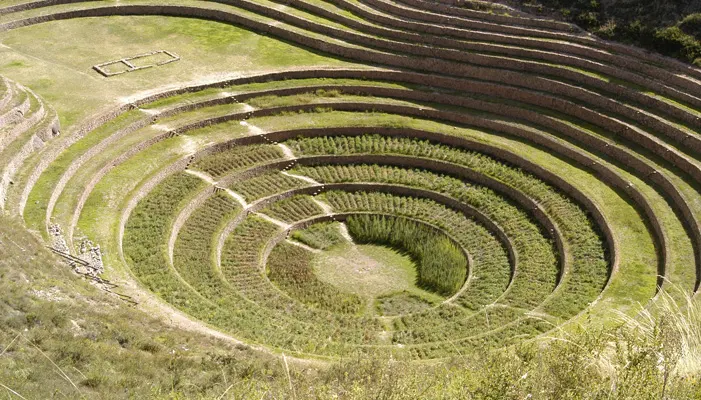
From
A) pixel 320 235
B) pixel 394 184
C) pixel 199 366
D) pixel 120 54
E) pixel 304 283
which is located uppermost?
pixel 120 54

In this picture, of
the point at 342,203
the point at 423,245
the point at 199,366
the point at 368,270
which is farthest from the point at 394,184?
the point at 199,366

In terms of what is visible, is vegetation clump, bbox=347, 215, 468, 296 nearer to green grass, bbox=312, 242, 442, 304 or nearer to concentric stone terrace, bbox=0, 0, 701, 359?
concentric stone terrace, bbox=0, 0, 701, 359

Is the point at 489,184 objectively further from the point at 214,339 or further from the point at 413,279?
the point at 214,339

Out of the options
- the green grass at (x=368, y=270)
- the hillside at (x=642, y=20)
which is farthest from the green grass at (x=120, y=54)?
the green grass at (x=368, y=270)

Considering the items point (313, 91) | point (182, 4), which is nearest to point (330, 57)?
point (313, 91)

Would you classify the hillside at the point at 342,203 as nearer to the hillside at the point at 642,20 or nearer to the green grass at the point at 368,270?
the green grass at the point at 368,270

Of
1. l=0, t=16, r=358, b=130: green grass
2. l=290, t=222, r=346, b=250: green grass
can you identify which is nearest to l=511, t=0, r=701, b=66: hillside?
l=0, t=16, r=358, b=130: green grass

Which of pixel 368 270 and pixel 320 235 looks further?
pixel 320 235

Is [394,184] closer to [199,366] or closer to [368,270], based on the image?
[368,270]

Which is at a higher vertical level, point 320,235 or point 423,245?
point 423,245
